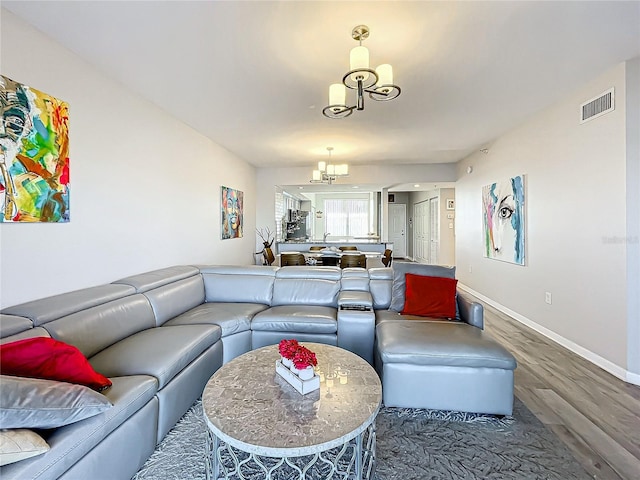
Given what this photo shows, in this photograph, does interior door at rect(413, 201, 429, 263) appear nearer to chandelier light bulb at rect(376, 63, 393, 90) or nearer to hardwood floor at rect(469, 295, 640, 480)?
hardwood floor at rect(469, 295, 640, 480)

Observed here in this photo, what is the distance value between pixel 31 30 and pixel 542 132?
4.83 m

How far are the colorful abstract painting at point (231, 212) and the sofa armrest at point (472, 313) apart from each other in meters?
3.95

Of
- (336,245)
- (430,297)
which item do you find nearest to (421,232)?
(336,245)

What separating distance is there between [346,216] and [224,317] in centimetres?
1082

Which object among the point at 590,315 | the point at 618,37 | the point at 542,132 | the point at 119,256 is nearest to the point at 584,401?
the point at 590,315

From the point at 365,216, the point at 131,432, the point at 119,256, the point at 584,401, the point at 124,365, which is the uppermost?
the point at 365,216

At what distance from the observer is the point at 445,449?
177 centimetres

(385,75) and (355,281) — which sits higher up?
(385,75)

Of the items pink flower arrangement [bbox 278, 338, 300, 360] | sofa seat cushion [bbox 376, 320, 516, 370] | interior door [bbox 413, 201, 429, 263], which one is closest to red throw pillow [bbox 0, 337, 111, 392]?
pink flower arrangement [bbox 278, 338, 300, 360]

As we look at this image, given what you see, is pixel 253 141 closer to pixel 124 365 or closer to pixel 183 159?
pixel 183 159

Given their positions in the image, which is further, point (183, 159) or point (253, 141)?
point (253, 141)

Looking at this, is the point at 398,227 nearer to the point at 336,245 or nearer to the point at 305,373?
the point at 336,245

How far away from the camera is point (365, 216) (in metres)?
13.0

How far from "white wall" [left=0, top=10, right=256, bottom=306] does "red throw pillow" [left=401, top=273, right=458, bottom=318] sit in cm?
268
